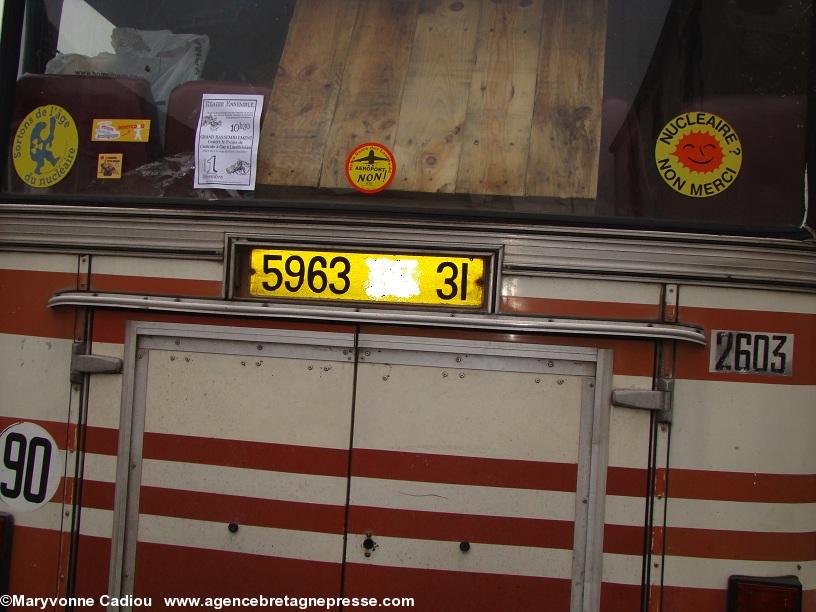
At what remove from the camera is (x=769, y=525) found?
A: 2.44m

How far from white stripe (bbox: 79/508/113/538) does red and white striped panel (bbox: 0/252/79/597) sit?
63mm

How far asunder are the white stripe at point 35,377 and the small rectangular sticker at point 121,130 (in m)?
0.75

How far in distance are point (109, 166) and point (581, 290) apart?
5.69 ft

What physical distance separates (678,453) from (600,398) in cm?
29

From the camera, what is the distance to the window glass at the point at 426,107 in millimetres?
2525

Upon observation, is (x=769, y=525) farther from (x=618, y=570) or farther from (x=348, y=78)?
(x=348, y=78)

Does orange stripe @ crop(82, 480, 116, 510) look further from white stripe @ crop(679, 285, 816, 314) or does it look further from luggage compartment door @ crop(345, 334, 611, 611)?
white stripe @ crop(679, 285, 816, 314)

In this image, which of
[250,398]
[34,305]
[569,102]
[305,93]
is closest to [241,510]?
[250,398]

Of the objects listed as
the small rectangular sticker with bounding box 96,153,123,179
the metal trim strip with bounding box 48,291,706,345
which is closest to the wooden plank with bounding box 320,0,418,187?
the metal trim strip with bounding box 48,291,706,345

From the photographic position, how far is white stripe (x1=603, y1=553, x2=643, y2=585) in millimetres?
2453

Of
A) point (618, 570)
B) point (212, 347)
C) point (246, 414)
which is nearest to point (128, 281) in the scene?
point (212, 347)

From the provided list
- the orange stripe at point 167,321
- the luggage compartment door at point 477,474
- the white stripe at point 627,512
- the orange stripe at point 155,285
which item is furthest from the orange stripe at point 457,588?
the orange stripe at point 155,285

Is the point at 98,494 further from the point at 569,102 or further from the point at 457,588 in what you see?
the point at 569,102

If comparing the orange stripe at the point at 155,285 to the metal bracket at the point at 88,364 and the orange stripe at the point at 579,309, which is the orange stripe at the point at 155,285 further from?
the orange stripe at the point at 579,309
